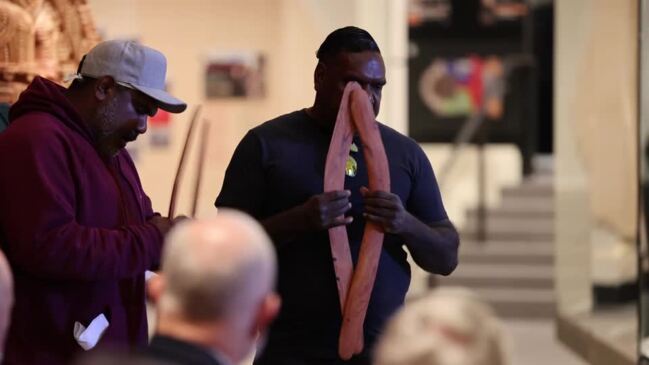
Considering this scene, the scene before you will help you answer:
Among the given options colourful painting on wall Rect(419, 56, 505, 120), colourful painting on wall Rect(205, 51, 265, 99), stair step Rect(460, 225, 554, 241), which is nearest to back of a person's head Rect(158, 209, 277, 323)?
colourful painting on wall Rect(205, 51, 265, 99)

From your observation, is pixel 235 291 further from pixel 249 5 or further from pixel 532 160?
pixel 532 160

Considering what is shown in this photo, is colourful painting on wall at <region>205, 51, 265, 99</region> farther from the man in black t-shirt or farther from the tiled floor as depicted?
the man in black t-shirt

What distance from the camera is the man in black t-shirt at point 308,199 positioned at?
2797 millimetres

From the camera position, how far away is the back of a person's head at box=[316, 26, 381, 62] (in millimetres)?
2803

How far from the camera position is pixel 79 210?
103 inches

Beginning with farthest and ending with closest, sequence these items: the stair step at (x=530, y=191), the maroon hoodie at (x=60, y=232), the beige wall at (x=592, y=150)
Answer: the stair step at (x=530, y=191)
the beige wall at (x=592, y=150)
the maroon hoodie at (x=60, y=232)

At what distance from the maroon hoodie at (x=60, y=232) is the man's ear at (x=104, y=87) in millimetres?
69

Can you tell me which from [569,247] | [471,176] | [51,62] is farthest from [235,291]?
[471,176]

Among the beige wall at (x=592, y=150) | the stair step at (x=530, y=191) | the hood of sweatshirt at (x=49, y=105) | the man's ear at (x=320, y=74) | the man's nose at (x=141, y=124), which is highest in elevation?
the man's ear at (x=320, y=74)

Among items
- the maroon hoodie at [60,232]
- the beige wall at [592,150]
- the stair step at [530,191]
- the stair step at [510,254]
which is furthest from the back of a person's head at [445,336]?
the stair step at [530,191]

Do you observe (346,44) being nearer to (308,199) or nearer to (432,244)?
(308,199)

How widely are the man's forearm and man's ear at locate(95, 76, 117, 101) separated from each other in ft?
2.32

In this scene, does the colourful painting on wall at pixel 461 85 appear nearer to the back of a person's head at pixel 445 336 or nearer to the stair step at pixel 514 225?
the stair step at pixel 514 225

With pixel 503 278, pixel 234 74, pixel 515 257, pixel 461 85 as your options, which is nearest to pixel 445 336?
pixel 234 74
